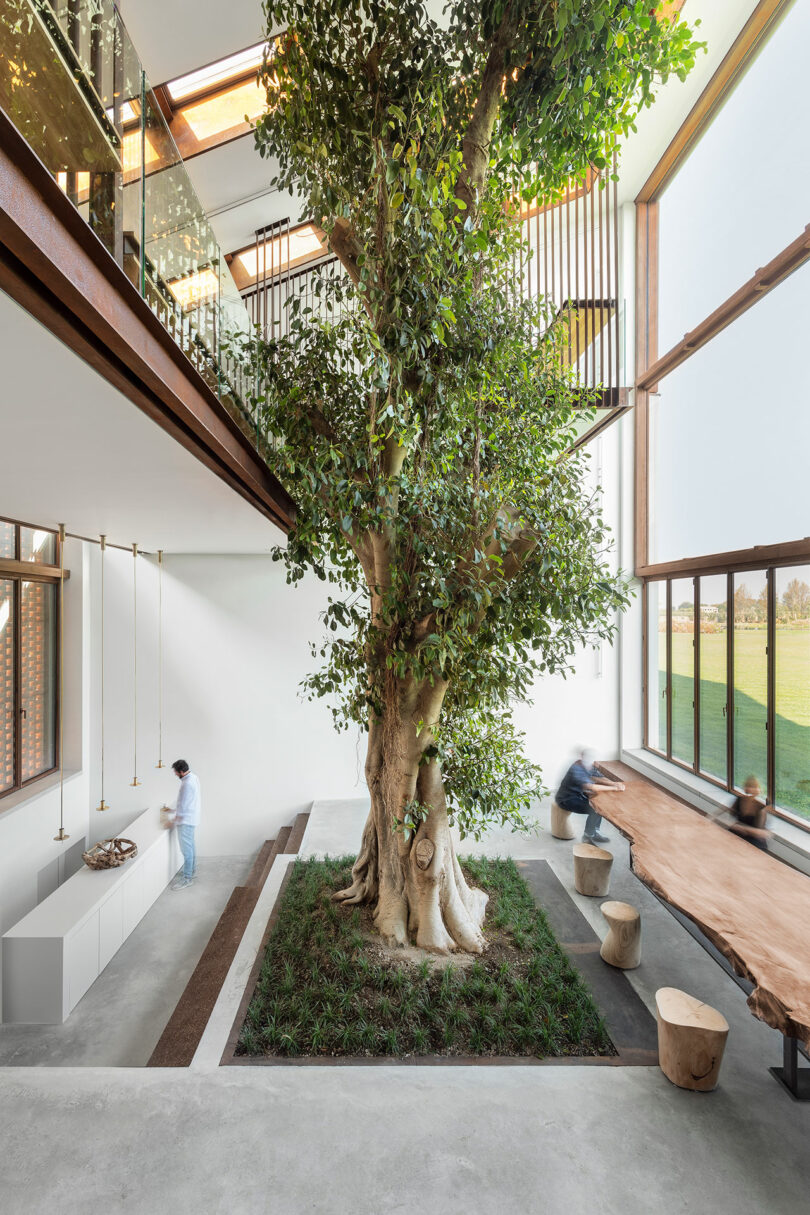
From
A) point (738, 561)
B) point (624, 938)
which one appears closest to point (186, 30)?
point (738, 561)

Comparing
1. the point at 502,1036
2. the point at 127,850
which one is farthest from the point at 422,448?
the point at 127,850

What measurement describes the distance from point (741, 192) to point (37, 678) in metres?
8.30

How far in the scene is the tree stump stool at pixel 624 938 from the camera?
12.1 feet

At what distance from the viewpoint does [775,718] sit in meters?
5.03

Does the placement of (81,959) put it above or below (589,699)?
below

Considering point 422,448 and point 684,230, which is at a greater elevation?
point 684,230

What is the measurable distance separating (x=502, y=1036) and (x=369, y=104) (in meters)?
4.71

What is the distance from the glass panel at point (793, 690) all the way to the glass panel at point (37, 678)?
6.85 m

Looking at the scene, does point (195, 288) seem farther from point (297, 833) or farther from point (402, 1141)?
point (297, 833)

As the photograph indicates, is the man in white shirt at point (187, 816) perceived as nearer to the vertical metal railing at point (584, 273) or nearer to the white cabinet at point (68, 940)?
the white cabinet at point (68, 940)

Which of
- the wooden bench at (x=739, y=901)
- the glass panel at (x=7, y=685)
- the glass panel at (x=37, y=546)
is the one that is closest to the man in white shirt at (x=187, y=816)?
the glass panel at (x=7, y=685)

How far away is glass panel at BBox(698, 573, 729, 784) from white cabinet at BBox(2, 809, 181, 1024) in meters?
5.45

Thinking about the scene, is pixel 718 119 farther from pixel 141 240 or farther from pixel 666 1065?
pixel 666 1065

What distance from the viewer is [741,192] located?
5680mm
